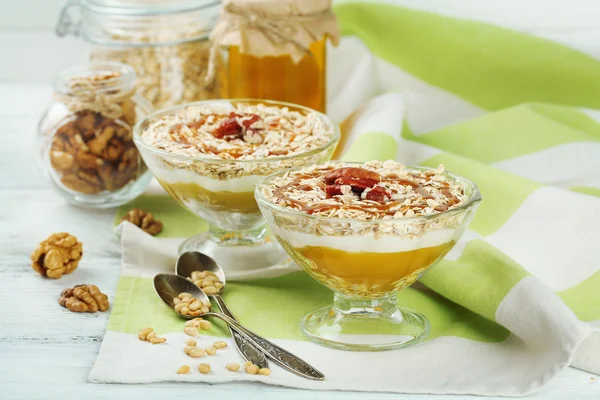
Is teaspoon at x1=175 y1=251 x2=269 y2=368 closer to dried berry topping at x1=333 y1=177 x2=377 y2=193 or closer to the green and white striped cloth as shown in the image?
the green and white striped cloth

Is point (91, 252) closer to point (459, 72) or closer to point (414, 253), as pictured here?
point (414, 253)

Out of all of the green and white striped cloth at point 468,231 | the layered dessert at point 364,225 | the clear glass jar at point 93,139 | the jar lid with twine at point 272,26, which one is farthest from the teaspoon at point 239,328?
the jar lid with twine at point 272,26

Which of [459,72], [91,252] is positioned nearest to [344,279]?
[91,252]

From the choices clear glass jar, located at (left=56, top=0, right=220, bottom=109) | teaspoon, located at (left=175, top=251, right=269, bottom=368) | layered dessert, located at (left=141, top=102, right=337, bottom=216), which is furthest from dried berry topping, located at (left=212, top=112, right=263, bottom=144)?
clear glass jar, located at (left=56, top=0, right=220, bottom=109)

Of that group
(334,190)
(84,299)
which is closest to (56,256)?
(84,299)

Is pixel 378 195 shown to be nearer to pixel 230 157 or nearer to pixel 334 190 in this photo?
pixel 334 190
